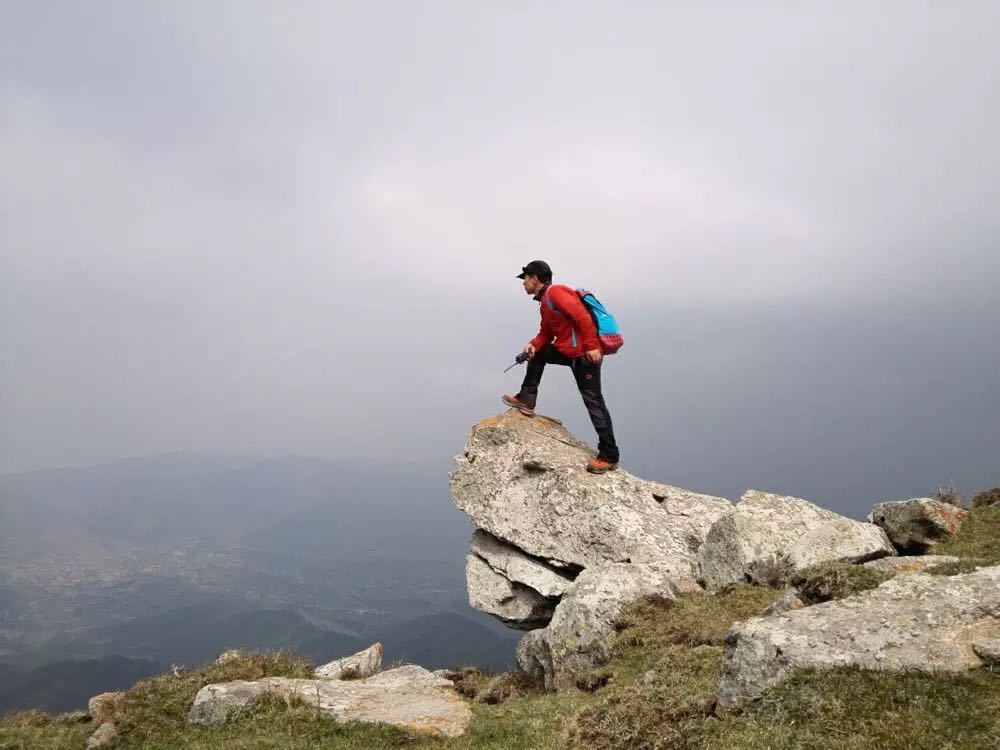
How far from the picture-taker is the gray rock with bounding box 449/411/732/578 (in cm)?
1795

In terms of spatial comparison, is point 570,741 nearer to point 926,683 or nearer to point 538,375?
point 926,683

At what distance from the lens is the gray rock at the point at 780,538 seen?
13711 millimetres

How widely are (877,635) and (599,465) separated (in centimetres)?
1246

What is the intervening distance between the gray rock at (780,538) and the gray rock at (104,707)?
585 inches

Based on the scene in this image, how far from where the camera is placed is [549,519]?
18859 millimetres

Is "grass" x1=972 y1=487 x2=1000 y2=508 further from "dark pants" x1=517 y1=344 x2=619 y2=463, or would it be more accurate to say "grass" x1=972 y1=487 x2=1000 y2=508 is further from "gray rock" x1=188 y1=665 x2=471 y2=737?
"gray rock" x1=188 y1=665 x2=471 y2=737

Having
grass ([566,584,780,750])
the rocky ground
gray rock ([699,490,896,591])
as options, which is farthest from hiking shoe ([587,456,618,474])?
grass ([566,584,780,750])

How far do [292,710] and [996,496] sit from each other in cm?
2106

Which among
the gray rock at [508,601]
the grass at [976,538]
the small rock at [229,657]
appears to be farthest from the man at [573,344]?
the small rock at [229,657]

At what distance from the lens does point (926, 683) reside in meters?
6.55

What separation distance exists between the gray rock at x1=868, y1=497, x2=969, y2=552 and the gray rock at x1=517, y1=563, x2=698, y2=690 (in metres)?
5.85

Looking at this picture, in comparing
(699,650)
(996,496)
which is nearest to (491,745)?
(699,650)

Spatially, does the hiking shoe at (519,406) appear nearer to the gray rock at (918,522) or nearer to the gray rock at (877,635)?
the gray rock at (918,522)

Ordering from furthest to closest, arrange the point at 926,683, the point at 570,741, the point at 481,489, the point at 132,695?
the point at 481,489
the point at 132,695
the point at 570,741
the point at 926,683
